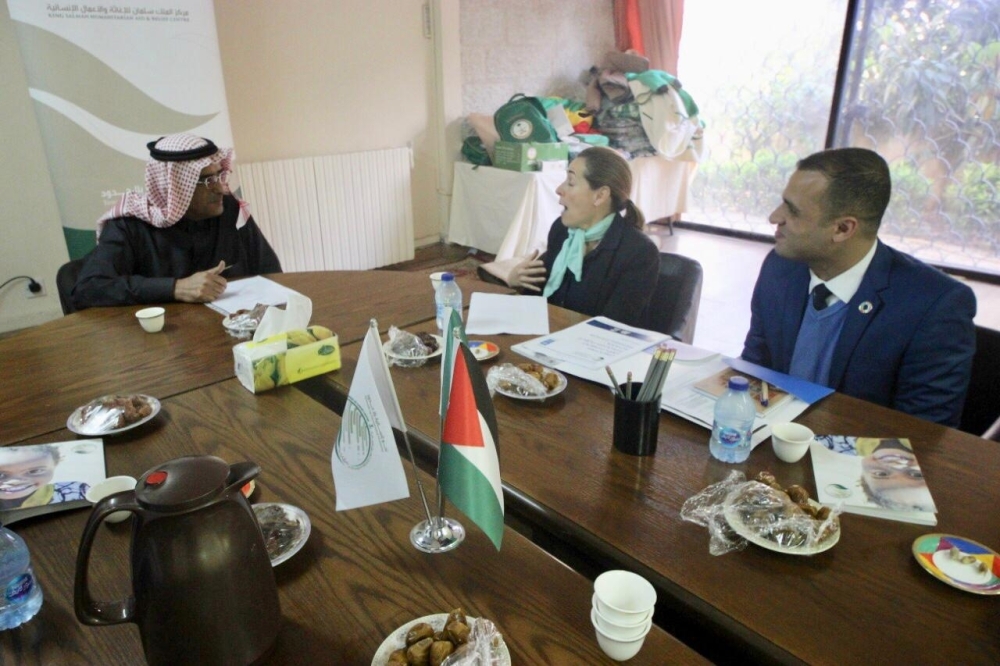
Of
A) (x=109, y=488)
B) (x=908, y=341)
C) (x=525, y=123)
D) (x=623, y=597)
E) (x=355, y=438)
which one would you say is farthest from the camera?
(x=525, y=123)

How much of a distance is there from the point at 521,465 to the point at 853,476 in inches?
20.7

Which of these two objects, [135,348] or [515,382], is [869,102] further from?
[135,348]

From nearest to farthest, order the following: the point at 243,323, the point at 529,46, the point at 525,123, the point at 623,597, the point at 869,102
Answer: the point at 623,597 < the point at 243,323 < the point at 525,123 < the point at 869,102 < the point at 529,46

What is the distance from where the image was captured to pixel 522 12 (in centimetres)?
492

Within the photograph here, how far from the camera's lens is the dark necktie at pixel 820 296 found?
1587 millimetres

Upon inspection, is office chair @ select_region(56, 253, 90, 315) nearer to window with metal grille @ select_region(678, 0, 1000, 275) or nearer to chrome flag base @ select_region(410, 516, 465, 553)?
chrome flag base @ select_region(410, 516, 465, 553)

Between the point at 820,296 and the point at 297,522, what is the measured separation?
1.33 m

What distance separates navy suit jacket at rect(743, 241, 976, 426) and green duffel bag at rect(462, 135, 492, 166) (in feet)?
11.1

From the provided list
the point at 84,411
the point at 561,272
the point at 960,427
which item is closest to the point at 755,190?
the point at 561,272

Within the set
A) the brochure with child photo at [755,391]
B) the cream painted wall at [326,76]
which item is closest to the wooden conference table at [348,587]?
the brochure with child photo at [755,391]

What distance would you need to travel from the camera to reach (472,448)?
711mm

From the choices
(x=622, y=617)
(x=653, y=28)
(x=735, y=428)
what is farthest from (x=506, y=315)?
(x=653, y=28)

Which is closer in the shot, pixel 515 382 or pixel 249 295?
pixel 515 382

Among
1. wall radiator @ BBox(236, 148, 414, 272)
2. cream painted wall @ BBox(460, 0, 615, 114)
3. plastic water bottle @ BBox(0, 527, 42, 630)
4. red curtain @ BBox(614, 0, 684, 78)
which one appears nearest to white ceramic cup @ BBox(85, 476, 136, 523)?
plastic water bottle @ BBox(0, 527, 42, 630)
